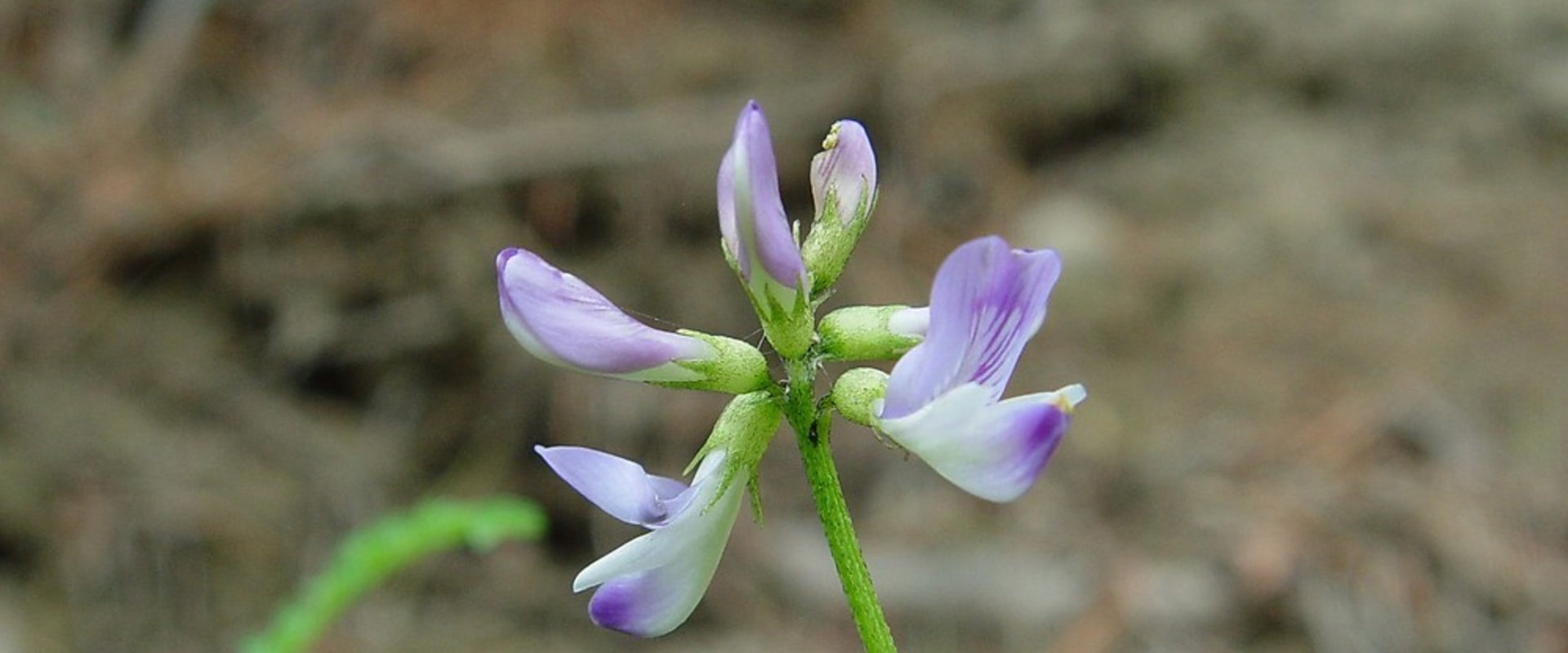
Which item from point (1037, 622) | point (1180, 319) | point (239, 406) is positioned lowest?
point (1037, 622)

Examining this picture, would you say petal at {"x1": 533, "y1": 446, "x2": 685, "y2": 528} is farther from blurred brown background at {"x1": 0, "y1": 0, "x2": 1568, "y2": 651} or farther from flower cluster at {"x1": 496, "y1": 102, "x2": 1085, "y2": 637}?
blurred brown background at {"x1": 0, "y1": 0, "x2": 1568, "y2": 651}

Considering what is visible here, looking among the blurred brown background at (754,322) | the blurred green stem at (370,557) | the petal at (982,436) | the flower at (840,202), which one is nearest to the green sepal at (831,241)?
the flower at (840,202)

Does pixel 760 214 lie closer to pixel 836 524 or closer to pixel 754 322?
pixel 836 524

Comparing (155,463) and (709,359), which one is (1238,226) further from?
(709,359)

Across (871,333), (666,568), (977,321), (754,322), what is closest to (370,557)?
(666,568)

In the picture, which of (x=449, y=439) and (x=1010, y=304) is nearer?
(x=1010, y=304)

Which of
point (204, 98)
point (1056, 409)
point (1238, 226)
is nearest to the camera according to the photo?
point (1056, 409)

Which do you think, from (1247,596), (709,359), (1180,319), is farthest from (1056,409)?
(1180,319)
